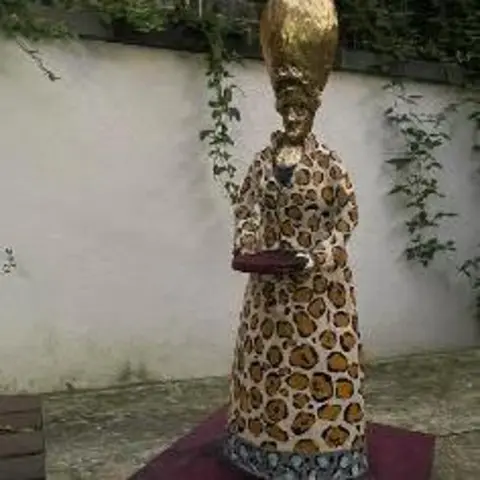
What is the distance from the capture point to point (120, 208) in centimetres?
409

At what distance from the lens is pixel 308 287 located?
2.62m

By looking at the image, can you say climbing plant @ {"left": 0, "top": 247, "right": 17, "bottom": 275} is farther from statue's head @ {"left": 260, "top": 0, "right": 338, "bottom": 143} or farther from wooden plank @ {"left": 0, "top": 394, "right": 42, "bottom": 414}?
statue's head @ {"left": 260, "top": 0, "right": 338, "bottom": 143}

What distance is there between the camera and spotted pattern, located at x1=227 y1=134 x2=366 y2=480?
2.58m

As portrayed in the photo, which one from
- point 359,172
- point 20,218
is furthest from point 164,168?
point 359,172

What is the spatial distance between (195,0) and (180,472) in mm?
2113

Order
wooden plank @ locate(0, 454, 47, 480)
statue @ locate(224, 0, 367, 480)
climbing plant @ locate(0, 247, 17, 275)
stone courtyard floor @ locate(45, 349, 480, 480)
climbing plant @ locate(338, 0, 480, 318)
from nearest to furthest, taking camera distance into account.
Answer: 1. wooden plank @ locate(0, 454, 47, 480)
2. statue @ locate(224, 0, 367, 480)
3. stone courtyard floor @ locate(45, 349, 480, 480)
4. climbing plant @ locate(0, 247, 17, 275)
5. climbing plant @ locate(338, 0, 480, 318)

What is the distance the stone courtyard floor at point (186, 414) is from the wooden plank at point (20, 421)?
1.48 ft

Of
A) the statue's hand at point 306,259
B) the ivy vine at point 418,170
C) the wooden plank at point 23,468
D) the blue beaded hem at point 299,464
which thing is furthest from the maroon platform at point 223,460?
the ivy vine at point 418,170

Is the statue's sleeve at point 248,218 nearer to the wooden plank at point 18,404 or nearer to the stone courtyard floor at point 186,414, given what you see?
the wooden plank at point 18,404

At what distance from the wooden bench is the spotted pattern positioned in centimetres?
57

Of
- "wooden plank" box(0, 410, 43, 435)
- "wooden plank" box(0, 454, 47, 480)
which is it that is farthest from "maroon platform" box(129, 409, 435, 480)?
"wooden plank" box(0, 454, 47, 480)

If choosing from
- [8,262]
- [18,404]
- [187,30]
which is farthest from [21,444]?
[187,30]

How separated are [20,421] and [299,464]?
77cm

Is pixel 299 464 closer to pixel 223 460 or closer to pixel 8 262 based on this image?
pixel 223 460
